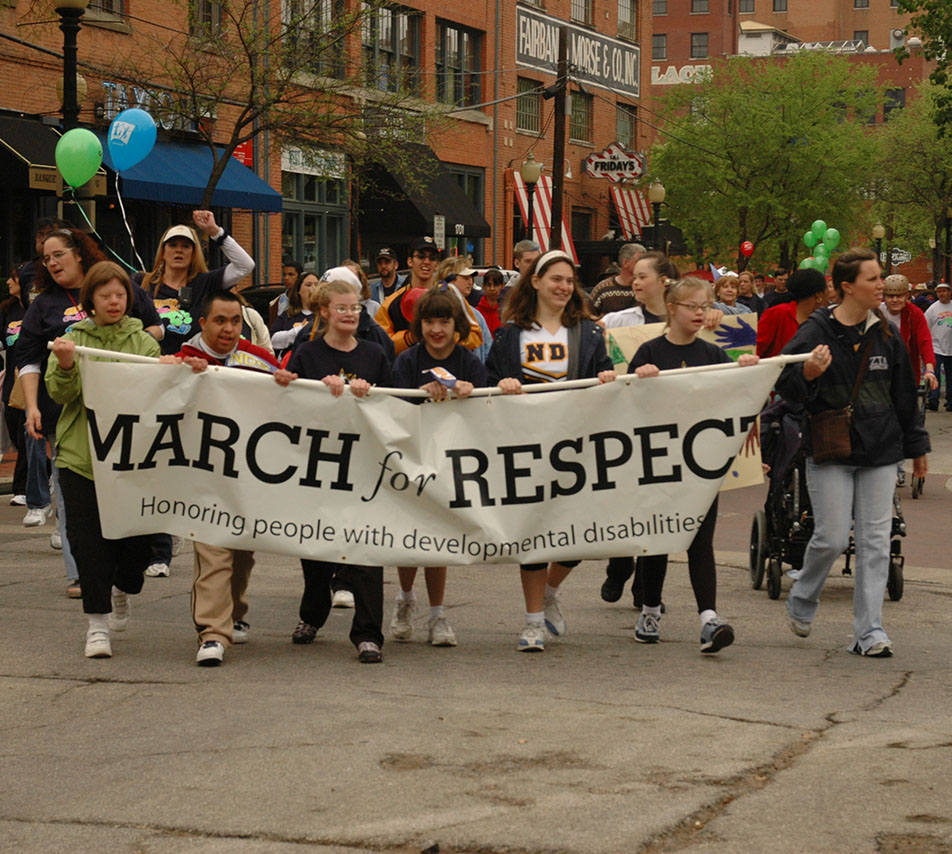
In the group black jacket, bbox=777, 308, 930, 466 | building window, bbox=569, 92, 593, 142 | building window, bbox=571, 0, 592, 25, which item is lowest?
black jacket, bbox=777, 308, 930, 466

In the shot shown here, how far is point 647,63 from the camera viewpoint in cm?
4919

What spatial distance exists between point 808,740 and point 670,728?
1.72 feet

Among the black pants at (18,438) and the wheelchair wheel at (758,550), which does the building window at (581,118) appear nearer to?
the black pants at (18,438)

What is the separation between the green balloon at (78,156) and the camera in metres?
15.4

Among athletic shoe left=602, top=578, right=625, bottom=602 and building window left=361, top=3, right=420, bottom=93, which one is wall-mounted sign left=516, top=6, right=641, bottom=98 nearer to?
building window left=361, top=3, right=420, bottom=93

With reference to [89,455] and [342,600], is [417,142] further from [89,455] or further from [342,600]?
[89,455]

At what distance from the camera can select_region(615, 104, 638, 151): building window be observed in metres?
47.7

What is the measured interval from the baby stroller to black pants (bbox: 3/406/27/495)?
20.6ft

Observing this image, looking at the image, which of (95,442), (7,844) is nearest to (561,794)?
(7,844)

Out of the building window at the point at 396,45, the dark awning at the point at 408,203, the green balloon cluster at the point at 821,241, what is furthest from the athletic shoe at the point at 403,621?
the green balloon cluster at the point at 821,241

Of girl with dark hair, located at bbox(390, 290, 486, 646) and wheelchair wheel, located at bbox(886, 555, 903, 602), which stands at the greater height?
girl with dark hair, located at bbox(390, 290, 486, 646)

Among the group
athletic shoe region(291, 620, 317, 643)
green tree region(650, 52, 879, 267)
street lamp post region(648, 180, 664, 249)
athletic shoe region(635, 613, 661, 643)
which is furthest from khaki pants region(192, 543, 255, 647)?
green tree region(650, 52, 879, 267)

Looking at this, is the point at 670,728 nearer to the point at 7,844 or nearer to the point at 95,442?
the point at 7,844

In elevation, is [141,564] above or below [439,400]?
below
